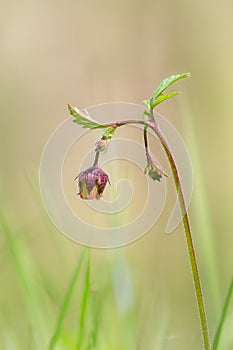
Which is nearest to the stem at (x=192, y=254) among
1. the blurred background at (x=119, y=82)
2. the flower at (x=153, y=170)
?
the flower at (x=153, y=170)

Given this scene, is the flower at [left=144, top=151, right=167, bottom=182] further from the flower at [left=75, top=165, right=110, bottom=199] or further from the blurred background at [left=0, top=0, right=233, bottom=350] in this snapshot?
the blurred background at [left=0, top=0, right=233, bottom=350]

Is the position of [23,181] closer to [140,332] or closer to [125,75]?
[125,75]

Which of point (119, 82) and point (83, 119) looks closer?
point (83, 119)

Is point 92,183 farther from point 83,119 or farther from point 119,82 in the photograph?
point 119,82

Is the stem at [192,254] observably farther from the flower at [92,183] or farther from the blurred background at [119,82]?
the blurred background at [119,82]

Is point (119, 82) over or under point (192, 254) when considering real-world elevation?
over

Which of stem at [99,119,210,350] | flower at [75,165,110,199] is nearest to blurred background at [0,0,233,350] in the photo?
flower at [75,165,110,199]

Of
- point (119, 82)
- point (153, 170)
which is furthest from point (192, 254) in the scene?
point (119, 82)

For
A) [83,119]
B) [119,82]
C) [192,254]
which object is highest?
[119,82]
